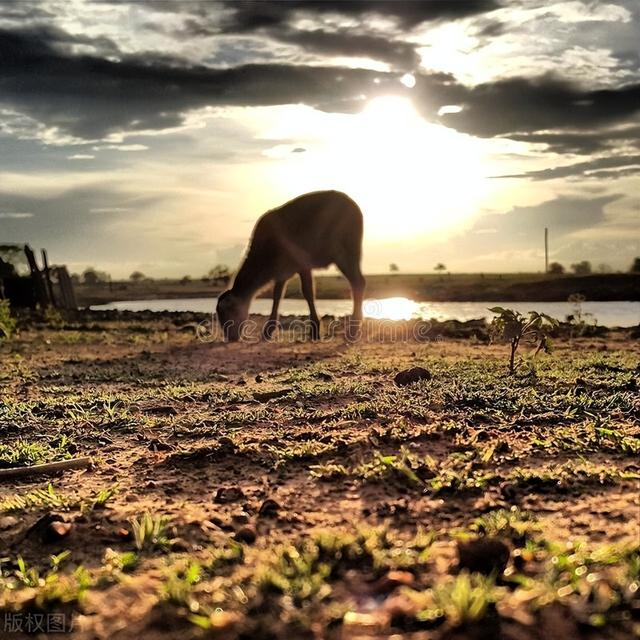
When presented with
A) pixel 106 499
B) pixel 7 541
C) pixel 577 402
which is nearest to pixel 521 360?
pixel 577 402

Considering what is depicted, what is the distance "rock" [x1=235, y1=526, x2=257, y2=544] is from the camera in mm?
2662

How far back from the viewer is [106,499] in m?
3.17

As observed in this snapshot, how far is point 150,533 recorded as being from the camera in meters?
2.72

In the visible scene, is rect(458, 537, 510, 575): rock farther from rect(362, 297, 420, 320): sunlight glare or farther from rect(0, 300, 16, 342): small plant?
rect(362, 297, 420, 320): sunlight glare

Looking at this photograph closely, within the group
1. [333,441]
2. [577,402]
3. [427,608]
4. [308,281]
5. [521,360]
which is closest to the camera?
[427,608]

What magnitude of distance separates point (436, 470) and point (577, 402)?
199 cm

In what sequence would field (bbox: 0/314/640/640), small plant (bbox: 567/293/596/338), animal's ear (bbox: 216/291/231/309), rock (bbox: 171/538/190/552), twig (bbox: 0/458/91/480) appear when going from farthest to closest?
small plant (bbox: 567/293/596/338) < animal's ear (bbox: 216/291/231/309) < twig (bbox: 0/458/91/480) < rock (bbox: 171/538/190/552) < field (bbox: 0/314/640/640)

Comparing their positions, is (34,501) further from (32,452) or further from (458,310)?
(458,310)

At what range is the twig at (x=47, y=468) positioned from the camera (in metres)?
3.67

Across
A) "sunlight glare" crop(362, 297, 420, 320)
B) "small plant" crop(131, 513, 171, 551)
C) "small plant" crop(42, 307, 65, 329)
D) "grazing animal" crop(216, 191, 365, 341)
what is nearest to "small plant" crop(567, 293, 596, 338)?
"grazing animal" crop(216, 191, 365, 341)

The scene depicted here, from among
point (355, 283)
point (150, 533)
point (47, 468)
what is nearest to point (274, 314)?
point (355, 283)

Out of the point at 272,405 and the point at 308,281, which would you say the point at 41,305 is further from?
the point at 272,405

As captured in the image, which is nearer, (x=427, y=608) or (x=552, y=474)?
(x=427, y=608)

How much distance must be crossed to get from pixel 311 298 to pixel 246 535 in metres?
10.1
